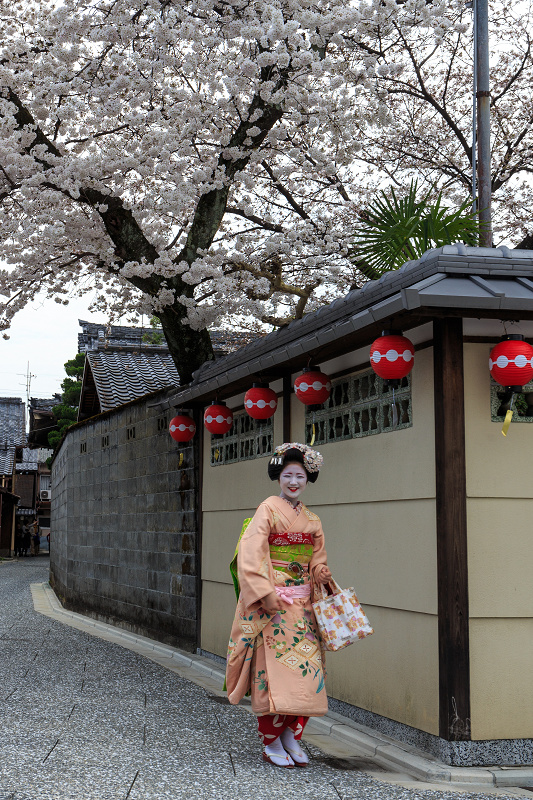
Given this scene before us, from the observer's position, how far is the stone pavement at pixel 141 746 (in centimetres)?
430

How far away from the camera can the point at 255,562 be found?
473 centimetres

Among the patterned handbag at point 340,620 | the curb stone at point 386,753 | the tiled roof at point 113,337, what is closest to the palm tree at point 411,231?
the patterned handbag at point 340,620

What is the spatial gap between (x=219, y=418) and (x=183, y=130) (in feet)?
11.2

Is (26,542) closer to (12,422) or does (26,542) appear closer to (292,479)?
(12,422)

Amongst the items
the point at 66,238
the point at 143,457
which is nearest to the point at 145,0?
the point at 66,238

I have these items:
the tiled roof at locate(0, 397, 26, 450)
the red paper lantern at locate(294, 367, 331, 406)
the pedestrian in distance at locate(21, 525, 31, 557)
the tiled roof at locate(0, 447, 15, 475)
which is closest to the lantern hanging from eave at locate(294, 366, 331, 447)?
the red paper lantern at locate(294, 367, 331, 406)

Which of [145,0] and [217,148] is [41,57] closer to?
[145,0]

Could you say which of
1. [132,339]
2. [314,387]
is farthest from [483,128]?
[132,339]

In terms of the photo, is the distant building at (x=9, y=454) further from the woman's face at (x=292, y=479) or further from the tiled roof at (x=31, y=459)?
the woman's face at (x=292, y=479)

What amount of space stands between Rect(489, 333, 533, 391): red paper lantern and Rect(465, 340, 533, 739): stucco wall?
0.81 feet

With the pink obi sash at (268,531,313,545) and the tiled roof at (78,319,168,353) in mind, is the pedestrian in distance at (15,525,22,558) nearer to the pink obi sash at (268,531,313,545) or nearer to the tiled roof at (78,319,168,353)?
the tiled roof at (78,319,168,353)

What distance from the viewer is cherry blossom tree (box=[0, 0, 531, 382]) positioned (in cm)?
898

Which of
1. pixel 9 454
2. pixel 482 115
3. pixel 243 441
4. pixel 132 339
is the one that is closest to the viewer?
pixel 243 441

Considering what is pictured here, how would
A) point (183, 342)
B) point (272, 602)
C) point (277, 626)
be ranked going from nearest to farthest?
point (272, 602)
point (277, 626)
point (183, 342)
